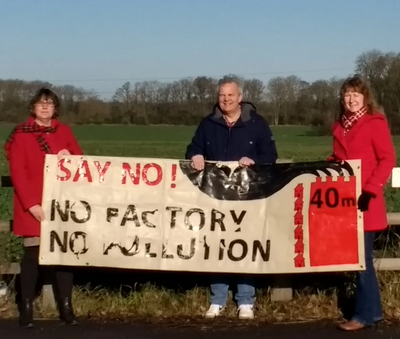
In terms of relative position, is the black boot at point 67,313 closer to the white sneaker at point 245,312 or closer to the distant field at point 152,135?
the white sneaker at point 245,312

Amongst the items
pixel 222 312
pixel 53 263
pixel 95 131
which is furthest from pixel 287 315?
pixel 95 131

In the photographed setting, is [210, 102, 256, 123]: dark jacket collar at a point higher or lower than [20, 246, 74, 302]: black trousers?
higher

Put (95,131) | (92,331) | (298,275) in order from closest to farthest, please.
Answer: (92,331)
(298,275)
(95,131)

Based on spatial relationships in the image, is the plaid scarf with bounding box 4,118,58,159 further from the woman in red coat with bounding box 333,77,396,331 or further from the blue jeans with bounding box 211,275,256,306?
the woman in red coat with bounding box 333,77,396,331

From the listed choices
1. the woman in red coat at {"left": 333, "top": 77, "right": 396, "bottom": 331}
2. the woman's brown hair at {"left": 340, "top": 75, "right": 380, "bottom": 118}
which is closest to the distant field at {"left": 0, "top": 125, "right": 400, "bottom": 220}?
the woman in red coat at {"left": 333, "top": 77, "right": 396, "bottom": 331}

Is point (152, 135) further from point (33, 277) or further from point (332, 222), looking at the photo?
point (332, 222)

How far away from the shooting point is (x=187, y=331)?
18.6 feet

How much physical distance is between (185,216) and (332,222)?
46.8 inches

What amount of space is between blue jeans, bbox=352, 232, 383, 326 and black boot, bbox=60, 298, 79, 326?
2.27 m

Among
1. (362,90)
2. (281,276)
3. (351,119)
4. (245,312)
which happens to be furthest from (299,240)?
(362,90)

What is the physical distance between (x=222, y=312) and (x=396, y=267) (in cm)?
155

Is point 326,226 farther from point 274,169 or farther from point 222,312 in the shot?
point 222,312

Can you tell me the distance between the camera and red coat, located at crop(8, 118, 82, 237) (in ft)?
18.4

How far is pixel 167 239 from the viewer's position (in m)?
5.87
